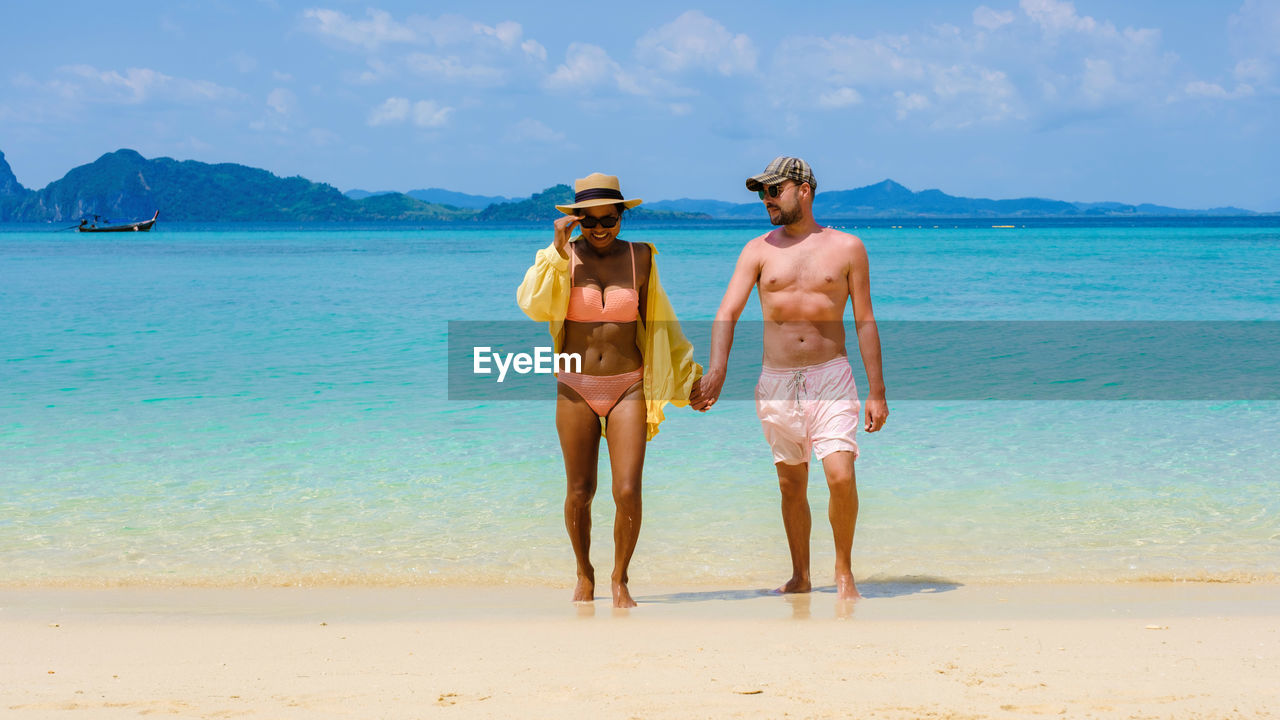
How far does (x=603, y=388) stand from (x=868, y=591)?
1.57 meters

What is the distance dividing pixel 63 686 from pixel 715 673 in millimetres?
2072

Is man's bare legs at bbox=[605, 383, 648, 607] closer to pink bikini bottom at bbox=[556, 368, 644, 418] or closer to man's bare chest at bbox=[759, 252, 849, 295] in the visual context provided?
pink bikini bottom at bbox=[556, 368, 644, 418]

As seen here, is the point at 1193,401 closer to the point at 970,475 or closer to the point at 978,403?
the point at 978,403

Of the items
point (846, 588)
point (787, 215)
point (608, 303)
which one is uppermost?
point (787, 215)

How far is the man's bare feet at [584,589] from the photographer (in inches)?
188

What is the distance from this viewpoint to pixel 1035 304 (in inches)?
987

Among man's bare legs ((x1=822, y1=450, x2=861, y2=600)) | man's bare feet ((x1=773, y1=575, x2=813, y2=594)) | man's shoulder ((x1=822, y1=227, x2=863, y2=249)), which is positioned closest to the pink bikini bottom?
man's bare legs ((x1=822, y1=450, x2=861, y2=600))

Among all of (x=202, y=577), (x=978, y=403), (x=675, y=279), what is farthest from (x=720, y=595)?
(x=675, y=279)

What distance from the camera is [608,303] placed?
457cm

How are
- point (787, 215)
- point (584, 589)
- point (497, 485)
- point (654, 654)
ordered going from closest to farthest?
1. point (654, 654)
2. point (787, 215)
3. point (584, 589)
4. point (497, 485)

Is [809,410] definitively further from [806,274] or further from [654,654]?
[654,654]

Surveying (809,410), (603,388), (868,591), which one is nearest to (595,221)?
(603,388)

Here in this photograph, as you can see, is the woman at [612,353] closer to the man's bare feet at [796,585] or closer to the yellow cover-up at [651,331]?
the yellow cover-up at [651,331]

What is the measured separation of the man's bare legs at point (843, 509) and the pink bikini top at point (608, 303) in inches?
39.8
